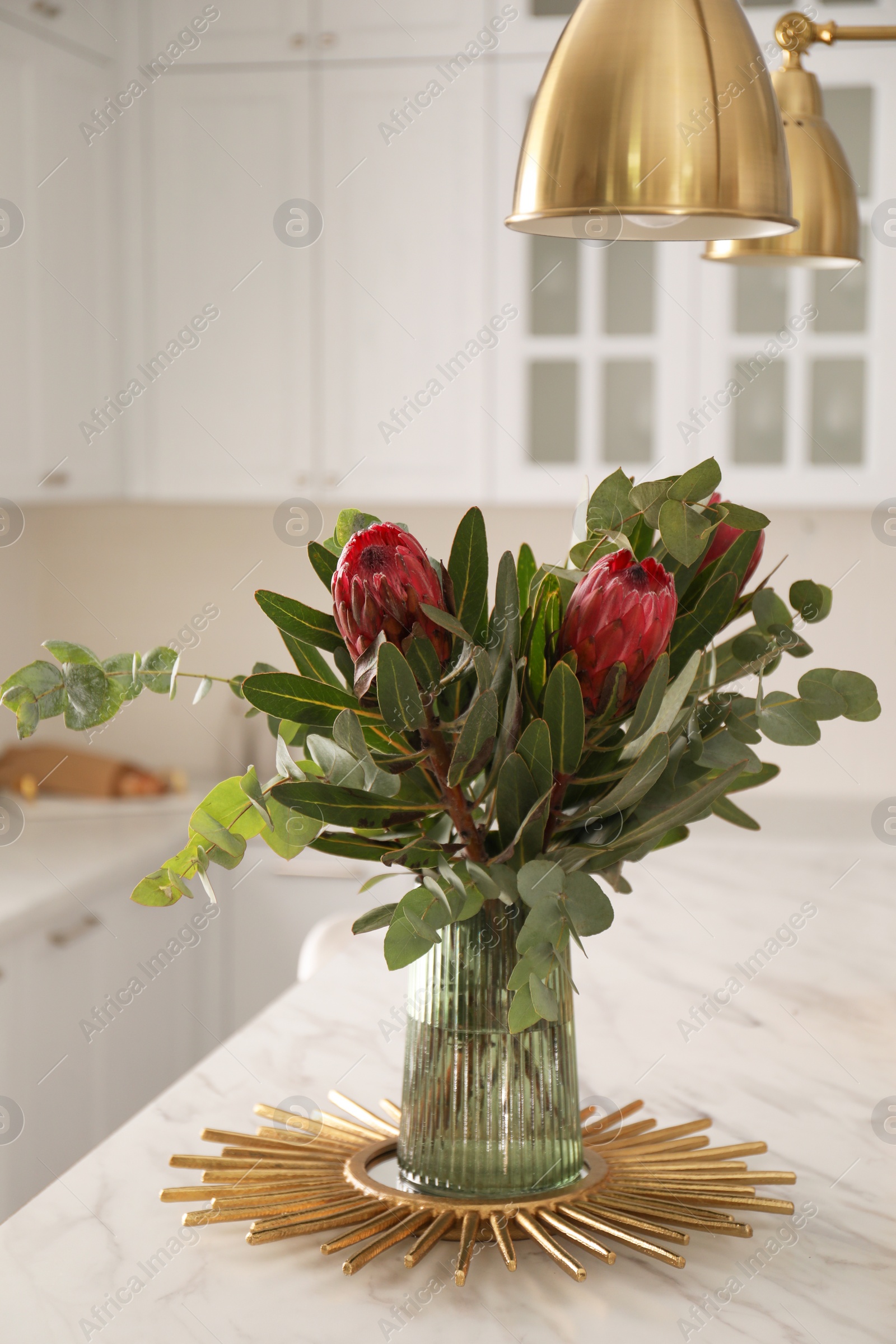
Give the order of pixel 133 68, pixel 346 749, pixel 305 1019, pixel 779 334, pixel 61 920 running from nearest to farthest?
1. pixel 346 749
2. pixel 305 1019
3. pixel 61 920
4. pixel 779 334
5. pixel 133 68

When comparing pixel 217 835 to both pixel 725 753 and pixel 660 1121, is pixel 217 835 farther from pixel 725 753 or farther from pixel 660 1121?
pixel 660 1121

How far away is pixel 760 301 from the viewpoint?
2.44 m

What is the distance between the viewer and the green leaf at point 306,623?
2.29ft

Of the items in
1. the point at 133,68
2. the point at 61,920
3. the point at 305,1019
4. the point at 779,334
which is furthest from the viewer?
the point at 133,68

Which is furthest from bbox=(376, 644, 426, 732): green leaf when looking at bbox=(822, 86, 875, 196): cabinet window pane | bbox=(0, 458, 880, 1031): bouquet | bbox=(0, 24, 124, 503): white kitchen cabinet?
bbox=(822, 86, 875, 196): cabinet window pane

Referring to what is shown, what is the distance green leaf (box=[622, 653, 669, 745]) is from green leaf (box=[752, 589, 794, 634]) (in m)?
0.12

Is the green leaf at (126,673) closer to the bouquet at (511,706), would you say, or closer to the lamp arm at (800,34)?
the bouquet at (511,706)

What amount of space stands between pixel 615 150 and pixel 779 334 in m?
1.80

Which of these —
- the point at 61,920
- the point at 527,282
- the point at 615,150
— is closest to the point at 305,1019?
the point at 615,150

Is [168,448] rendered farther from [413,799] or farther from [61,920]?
[413,799]

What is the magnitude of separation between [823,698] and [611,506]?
167mm

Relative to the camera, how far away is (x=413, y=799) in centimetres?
74

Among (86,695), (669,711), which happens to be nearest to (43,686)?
(86,695)

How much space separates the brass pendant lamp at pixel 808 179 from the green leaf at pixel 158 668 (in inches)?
24.2
